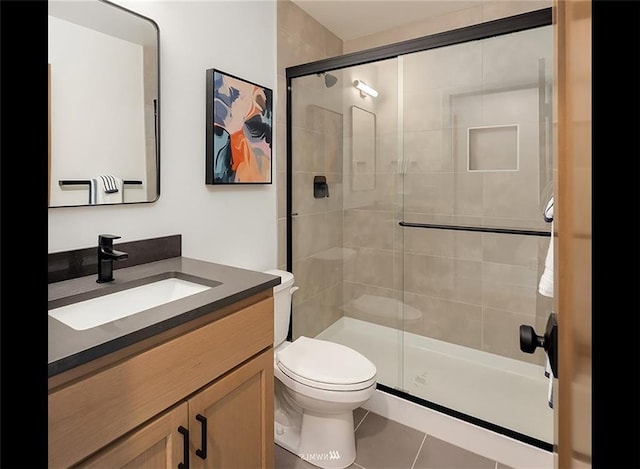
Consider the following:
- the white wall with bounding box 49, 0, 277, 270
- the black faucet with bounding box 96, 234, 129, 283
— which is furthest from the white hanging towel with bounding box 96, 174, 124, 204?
the black faucet with bounding box 96, 234, 129, 283

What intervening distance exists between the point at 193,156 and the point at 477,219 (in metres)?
1.71

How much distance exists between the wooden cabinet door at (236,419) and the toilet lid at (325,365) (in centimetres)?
30

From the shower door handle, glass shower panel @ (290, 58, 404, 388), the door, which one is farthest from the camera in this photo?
glass shower panel @ (290, 58, 404, 388)

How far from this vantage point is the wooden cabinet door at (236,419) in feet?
3.29

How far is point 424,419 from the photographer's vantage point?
6.13 ft

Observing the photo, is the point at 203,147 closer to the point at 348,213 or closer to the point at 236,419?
the point at 236,419

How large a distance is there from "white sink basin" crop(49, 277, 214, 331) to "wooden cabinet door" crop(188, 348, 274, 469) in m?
0.33

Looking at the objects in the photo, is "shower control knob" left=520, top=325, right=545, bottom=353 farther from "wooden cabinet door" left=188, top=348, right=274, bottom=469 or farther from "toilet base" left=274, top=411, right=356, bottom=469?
"toilet base" left=274, top=411, right=356, bottom=469

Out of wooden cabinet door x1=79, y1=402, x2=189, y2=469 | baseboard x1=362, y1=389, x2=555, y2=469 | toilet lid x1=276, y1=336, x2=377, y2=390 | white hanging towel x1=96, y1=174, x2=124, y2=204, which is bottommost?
baseboard x1=362, y1=389, x2=555, y2=469

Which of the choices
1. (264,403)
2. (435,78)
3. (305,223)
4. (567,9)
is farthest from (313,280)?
(567,9)

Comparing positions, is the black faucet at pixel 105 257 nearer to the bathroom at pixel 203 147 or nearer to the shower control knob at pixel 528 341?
the bathroom at pixel 203 147

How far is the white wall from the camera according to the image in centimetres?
139

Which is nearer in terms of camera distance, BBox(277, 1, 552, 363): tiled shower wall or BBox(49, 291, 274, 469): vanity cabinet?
BBox(49, 291, 274, 469): vanity cabinet

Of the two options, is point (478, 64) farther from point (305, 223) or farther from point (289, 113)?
point (305, 223)
